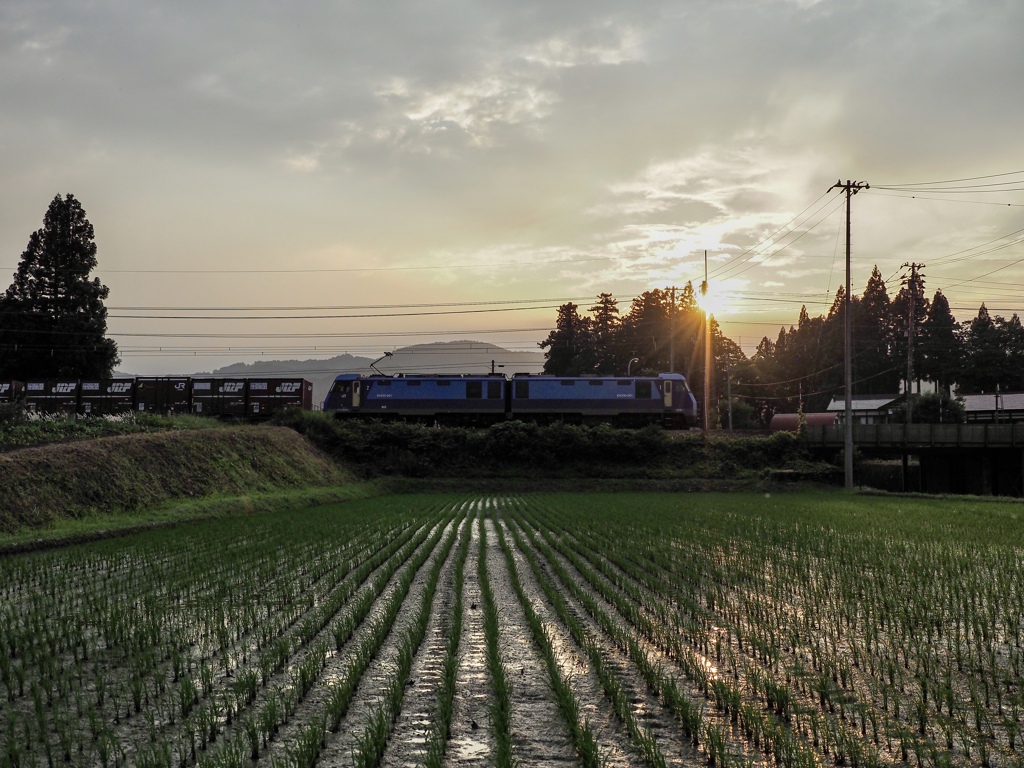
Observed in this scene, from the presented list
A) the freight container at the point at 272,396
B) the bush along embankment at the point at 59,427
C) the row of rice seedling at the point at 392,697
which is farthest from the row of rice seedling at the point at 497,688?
the freight container at the point at 272,396

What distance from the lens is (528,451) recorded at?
50.3m

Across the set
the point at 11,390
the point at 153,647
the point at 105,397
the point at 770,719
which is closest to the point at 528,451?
the point at 105,397

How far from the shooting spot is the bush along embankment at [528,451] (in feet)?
163

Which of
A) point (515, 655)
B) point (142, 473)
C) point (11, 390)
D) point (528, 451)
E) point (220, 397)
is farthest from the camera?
point (220, 397)

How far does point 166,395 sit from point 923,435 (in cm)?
4606

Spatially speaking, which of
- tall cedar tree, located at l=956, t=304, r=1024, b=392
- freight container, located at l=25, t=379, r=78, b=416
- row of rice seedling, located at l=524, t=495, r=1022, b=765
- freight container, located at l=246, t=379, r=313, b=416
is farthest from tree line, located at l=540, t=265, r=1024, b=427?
row of rice seedling, located at l=524, t=495, r=1022, b=765

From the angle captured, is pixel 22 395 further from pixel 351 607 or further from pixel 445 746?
pixel 445 746

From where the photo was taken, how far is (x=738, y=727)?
7016 mm

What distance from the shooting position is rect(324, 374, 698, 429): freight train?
5266 cm

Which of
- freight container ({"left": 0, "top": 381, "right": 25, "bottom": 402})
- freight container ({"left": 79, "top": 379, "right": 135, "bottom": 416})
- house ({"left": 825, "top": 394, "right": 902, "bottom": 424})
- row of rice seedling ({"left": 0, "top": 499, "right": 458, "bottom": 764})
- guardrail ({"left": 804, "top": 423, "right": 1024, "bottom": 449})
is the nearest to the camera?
row of rice seedling ({"left": 0, "top": 499, "right": 458, "bottom": 764})

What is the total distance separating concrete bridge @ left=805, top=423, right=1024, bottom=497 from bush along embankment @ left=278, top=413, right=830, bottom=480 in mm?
3824

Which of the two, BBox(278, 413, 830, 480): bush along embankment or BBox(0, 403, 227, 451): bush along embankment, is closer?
BBox(0, 403, 227, 451): bush along embankment

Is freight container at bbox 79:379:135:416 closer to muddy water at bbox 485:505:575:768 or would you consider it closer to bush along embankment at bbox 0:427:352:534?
bush along embankment at bbox 0:427:352:534

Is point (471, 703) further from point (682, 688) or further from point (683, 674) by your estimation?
point (683, 674)
